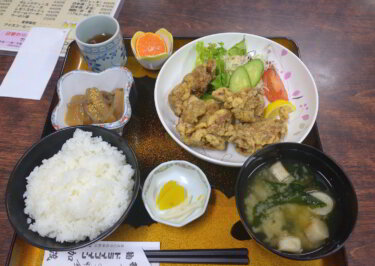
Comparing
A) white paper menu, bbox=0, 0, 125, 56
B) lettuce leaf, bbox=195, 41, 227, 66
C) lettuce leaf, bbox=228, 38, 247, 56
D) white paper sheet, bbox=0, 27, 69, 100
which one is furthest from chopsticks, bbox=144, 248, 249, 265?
white paper menu, bbox=0, 0, 125, 56

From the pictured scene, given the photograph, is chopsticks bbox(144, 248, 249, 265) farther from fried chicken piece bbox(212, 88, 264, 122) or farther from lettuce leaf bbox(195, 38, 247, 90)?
lettuce leaf bbox(195, 38, 247, 90)

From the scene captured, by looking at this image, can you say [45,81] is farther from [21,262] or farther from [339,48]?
[339,48]

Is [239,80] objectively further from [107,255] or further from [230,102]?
[107,255]

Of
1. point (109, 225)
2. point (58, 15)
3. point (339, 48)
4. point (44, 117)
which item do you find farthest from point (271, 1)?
point (109, 225)

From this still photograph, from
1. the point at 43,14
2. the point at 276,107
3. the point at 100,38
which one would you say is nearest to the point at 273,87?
the point at 276,107

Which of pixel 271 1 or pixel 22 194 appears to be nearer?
pixel 22 194
